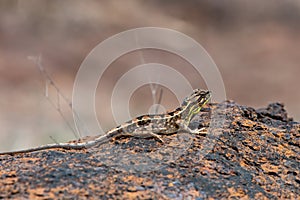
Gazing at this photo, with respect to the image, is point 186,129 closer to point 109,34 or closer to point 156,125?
point 156,125

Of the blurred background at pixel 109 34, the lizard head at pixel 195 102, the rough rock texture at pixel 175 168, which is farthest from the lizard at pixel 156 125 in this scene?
the blurred background at pixel 109 34

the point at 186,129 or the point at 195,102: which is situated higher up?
the point at 195,102

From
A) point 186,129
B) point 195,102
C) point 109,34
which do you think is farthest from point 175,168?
point 109,34

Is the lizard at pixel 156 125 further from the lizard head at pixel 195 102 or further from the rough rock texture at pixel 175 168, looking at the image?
the rough rock texture at pixel 175 168

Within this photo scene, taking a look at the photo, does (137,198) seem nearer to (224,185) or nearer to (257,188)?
(224,185)

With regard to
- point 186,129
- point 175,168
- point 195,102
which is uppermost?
point 195,102

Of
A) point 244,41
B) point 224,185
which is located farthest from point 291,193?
point 244,41

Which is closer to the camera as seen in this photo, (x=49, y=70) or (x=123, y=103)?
(x=123, y=103)
